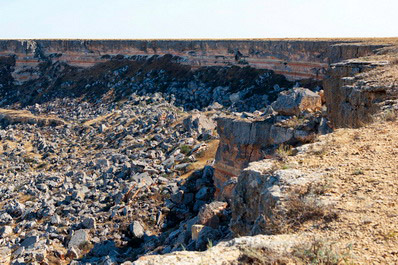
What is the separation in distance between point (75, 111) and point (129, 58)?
873 cm

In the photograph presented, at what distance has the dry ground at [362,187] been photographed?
14.1 feet

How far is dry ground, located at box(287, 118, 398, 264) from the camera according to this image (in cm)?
429

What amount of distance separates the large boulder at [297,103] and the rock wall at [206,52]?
911cm

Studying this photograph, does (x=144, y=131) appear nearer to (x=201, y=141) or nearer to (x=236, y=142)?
(x=201, y=141)

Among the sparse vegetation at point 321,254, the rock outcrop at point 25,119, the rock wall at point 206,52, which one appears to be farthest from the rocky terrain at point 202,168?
the rock wall at point 206,52

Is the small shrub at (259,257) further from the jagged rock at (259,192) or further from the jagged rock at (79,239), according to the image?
the jagged rock at (79,239)

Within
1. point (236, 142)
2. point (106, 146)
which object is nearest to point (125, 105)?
point (106, 146)

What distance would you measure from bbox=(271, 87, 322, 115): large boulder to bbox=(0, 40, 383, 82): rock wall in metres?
9.11

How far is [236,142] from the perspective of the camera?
1398 cm

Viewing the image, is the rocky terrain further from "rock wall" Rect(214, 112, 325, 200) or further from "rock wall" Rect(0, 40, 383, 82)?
"rock wall" Rect(0, 40, 383, 82)

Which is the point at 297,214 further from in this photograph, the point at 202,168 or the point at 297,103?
the point at 202,168

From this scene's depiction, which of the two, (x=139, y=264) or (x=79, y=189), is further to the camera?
(x=79, y=189)

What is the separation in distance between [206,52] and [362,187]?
30517mm

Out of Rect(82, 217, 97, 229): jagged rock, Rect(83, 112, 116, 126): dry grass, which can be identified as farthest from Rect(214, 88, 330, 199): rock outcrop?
Rect(83, 112, 116, 126): dry grass
